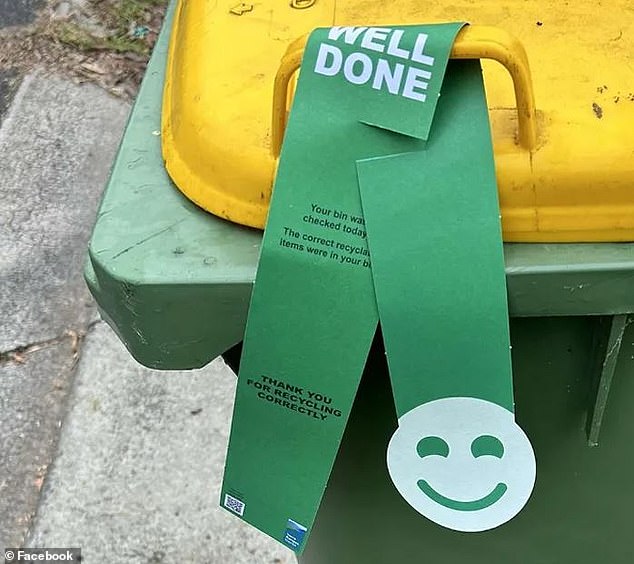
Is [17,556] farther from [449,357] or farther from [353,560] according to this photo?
[449,357]

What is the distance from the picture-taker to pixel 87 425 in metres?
2.70

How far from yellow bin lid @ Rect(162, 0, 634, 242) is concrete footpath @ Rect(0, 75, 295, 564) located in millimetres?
1432

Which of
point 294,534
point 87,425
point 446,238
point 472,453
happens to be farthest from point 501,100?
point 87,425

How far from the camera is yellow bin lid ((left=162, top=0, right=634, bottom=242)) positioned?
1.03 m

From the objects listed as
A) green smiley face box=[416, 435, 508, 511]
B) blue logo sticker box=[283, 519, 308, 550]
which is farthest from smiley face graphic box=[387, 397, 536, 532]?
blue logo sticker box=[283, 519, 308, 550]

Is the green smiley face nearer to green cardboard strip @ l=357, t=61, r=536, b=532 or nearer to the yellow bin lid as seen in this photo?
→ green cardboard strip @ l=357, t=61, r=536, b=532

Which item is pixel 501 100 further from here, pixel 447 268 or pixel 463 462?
pixel 463 462

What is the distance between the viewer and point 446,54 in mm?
971

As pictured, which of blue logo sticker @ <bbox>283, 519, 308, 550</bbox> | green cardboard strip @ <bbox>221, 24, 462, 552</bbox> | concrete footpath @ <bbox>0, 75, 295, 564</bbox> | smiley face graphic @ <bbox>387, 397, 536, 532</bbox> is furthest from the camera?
concrete footpath @ <bbox>0, 75, 295, 564</bbox>

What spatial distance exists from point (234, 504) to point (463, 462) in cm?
35

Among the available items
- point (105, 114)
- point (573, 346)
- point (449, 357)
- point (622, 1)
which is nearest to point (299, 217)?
point (449, 357)

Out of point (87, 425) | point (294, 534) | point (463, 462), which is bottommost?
point (87, 425)

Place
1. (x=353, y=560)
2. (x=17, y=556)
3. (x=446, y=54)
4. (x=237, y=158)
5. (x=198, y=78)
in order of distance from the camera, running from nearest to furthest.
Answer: (x=446, y=54), (x=237, y=158), (x=198, y=78), (x=353, y=560), (x=17, y=556)

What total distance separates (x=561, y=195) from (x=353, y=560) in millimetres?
813
